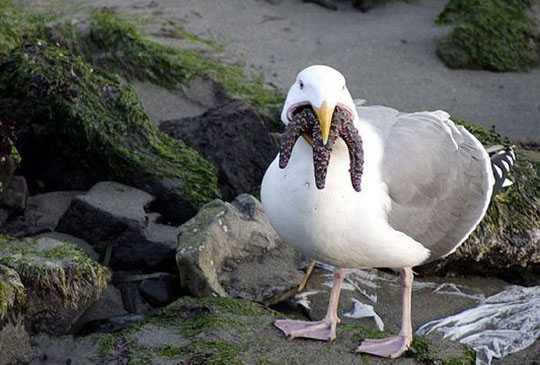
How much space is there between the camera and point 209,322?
445cm

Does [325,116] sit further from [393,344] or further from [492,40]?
[492,40]

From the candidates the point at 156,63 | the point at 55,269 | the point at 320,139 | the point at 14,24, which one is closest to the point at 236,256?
the point at 55,269

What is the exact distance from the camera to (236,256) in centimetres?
526

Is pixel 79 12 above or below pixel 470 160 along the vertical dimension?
below

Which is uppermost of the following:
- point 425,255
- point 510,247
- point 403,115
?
point 403,115

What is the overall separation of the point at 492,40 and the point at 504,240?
107 inches

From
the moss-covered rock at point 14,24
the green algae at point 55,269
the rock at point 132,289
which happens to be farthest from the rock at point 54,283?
the moss-covered rock at point 14,24

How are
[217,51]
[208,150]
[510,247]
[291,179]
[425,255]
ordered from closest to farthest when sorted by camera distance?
[291,179]
[425,255]
[510,247]
[208,150]
[217,51]

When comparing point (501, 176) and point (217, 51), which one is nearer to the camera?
point (501, 176)

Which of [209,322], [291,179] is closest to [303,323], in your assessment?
[209,322]

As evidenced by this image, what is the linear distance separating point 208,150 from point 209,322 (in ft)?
6.55

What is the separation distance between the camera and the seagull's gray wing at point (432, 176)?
13.9 ft

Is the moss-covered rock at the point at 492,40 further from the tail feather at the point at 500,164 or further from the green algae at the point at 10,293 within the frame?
the green algae at the point at 10,293

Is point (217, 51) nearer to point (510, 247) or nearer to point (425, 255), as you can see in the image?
point (510, 247)
